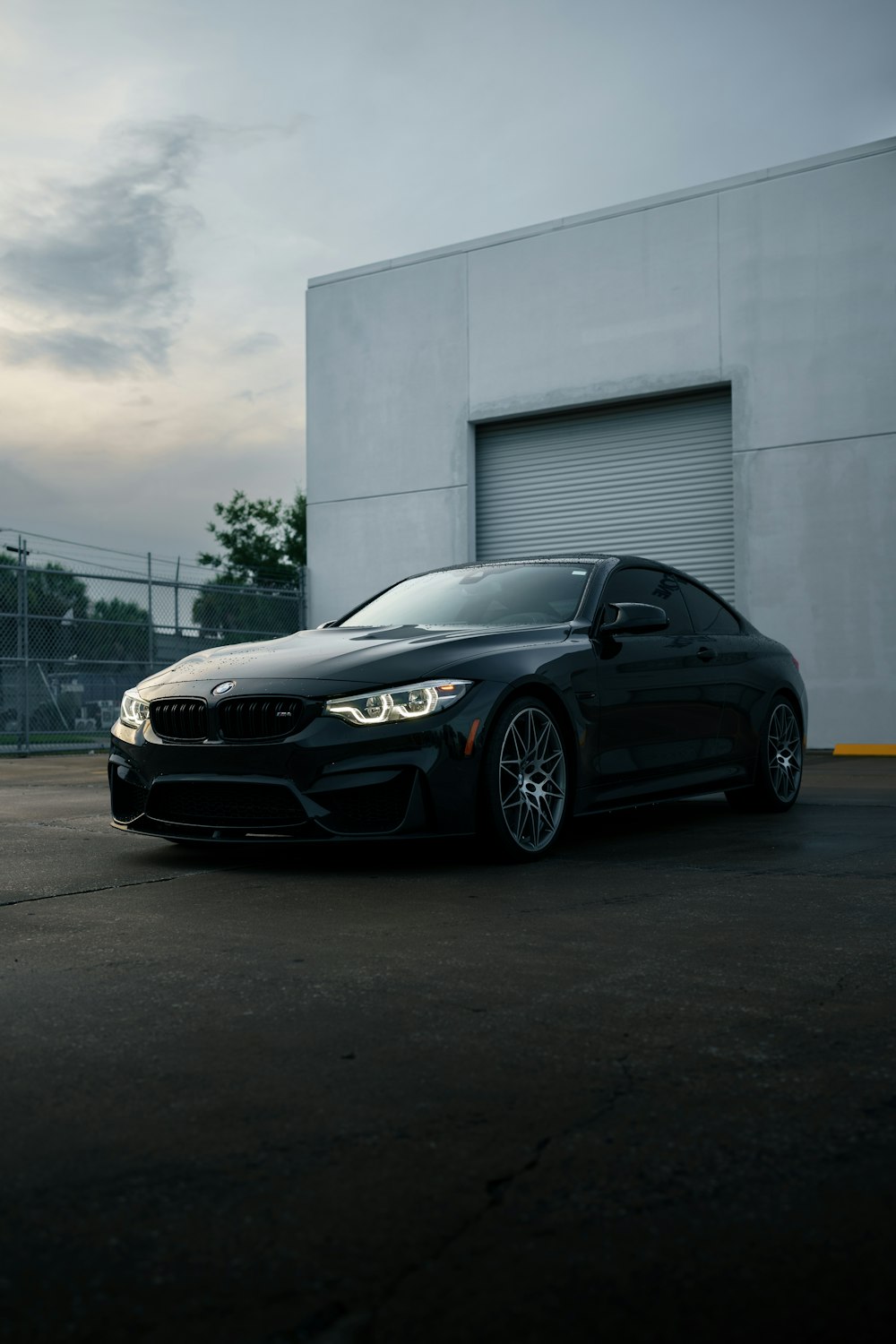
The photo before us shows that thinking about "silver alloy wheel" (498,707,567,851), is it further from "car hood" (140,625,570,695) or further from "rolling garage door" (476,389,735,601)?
"rolling garage door" (476,389,735,601)

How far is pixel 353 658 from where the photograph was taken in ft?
19.9

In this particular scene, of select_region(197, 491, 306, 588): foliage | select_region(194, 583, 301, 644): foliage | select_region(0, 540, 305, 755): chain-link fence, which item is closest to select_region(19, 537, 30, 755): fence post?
select_region(0, 540, 305, 755): chain-link fence

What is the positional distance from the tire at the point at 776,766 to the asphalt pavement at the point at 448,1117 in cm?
313

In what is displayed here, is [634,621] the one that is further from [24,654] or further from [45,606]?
[45,606]

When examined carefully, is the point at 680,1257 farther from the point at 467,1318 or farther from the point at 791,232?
the point at 791,232

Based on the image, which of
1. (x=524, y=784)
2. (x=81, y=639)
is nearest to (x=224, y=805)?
(x=524, y=784)

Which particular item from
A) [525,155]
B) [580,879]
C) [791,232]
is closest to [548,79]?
[525,155]

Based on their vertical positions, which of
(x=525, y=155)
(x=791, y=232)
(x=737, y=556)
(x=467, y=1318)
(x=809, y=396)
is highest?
(x=525, y=155)

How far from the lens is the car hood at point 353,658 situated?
5.89 meters

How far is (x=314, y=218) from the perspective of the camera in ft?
66.0

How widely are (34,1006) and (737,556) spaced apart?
15620 mm

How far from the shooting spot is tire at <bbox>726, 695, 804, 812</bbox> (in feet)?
27.2

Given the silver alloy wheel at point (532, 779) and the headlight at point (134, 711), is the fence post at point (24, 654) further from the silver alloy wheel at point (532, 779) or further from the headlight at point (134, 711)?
the silver alloy wheel at point (532, 779)

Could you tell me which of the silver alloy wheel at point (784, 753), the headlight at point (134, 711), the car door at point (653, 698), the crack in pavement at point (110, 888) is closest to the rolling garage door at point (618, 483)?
the silver alloy wheel at point (784, 753)
